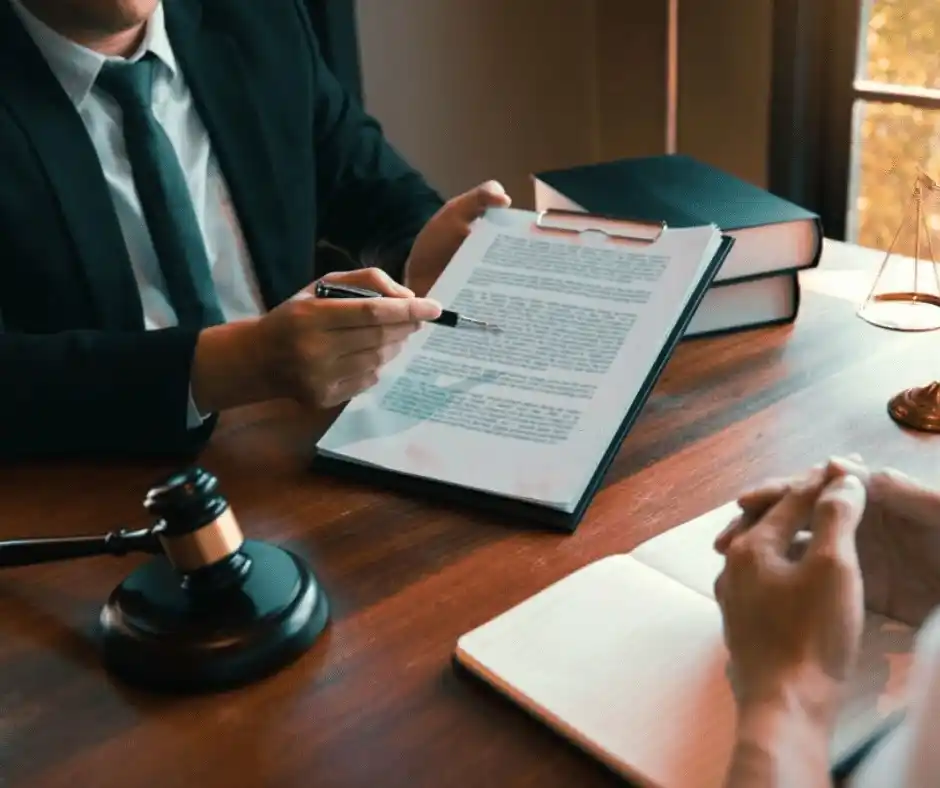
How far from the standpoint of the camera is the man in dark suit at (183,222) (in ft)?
3.04

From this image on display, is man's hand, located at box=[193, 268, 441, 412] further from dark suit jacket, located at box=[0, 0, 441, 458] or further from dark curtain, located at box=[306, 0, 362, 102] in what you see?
dark curtain, located at box=[306, 0, 362, 102]

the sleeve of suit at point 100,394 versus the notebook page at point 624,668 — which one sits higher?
the sleeve of suit at point 100,394

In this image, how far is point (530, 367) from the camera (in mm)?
930

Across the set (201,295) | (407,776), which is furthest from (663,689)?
(201,295)

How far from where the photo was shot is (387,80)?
2078 millimetres

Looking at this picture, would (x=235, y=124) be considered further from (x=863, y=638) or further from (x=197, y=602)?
(x=863, y=638)

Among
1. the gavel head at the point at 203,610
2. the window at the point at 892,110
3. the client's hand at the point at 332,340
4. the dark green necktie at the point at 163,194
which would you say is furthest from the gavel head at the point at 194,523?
the window at the point at 892,110

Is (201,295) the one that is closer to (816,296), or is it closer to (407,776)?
(816,296)

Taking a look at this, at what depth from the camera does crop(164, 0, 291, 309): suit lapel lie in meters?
1.29

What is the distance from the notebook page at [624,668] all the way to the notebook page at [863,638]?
0.02 m

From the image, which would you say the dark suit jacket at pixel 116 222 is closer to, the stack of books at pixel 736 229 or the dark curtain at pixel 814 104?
the stack of books at pixel 736 229

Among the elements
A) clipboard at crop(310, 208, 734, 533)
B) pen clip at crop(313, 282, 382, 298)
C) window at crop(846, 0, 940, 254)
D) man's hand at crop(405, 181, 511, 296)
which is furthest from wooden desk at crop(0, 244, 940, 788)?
window at crop(846, 0, 940, 254)

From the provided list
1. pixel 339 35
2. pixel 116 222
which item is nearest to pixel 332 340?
pixel 116 222

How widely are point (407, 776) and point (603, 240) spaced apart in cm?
57
